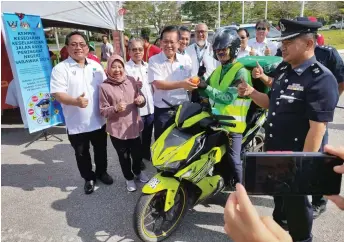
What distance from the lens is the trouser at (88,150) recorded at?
3207 mm

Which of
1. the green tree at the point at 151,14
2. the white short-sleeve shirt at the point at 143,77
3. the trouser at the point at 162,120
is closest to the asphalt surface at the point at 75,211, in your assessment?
the trouser at the point at 162,120

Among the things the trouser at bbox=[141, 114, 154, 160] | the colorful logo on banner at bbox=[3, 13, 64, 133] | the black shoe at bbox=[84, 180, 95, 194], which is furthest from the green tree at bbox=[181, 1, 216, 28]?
the black shoe at bbox=[84, 180, 95, 194]

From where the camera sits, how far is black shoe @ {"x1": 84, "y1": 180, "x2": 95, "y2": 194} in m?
3.36

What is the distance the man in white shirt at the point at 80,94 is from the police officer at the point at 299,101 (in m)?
1.62

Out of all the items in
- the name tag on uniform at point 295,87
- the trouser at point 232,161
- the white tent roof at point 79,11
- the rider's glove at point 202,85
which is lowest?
the trouser at point 232,161

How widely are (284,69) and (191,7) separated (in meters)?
38.6

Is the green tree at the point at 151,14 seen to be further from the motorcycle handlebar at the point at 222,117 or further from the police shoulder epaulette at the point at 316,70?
the police shoulder epaulette at the point at 316,70

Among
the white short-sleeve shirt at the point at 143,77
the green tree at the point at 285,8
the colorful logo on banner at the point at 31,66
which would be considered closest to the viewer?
the white short-sleeve shirt at the point at 143,77

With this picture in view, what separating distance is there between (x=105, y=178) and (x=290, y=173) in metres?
2.78

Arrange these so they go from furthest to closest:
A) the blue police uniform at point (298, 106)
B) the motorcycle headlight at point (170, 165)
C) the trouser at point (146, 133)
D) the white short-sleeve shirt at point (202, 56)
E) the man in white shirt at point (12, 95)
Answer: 1. the man in white shirt at point (12, 95)
2. the white short-sleeve shirt at point (202, 56)
3. the trouser at point (146, 133)
4. the motorcycle headlight at point (170, 165)
5. the blue police uniform at point (298, 106)

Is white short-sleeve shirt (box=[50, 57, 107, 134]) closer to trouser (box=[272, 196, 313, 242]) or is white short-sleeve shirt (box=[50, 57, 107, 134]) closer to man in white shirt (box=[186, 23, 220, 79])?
man in white shirt (box=[186, 23, 220, 79])

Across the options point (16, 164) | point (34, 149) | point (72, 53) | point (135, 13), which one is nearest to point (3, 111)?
point (34, 149)

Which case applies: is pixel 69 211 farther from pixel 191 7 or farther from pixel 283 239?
pixel 191 7

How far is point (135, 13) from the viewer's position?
1241 inches
